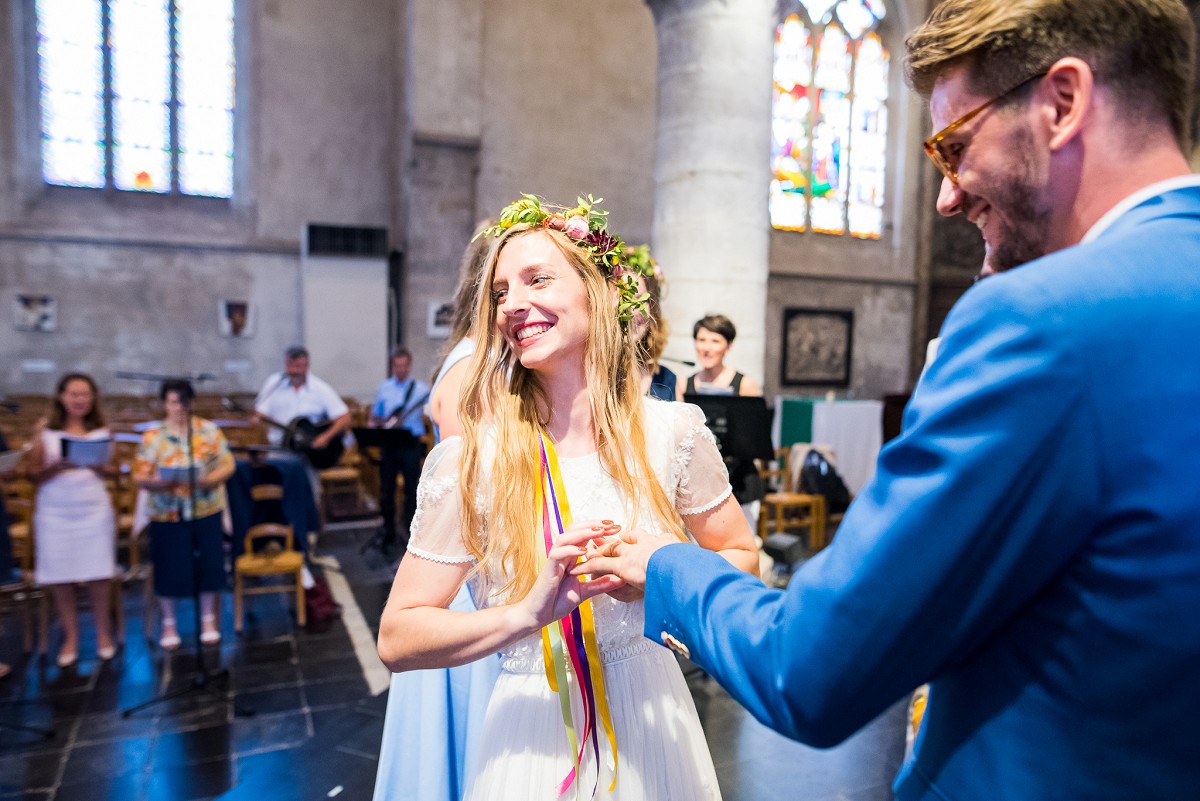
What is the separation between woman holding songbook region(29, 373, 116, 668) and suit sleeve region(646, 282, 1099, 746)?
4.47 m

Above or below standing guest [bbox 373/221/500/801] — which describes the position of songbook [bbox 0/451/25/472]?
above

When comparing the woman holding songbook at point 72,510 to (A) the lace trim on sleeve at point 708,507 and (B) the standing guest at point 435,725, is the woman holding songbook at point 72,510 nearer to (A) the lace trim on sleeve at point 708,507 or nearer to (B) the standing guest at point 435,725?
(B) the standing guest at point 435,725

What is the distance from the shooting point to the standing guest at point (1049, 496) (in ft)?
2.17

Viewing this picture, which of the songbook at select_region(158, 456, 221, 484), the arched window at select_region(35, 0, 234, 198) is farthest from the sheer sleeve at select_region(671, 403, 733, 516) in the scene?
the arched window at select_region(35, 0, 234, 198)

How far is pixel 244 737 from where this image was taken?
3555 millimetres

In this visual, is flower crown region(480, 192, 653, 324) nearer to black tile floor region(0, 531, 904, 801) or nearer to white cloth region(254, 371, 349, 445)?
black tile floor region(0, 531, 904, 801)

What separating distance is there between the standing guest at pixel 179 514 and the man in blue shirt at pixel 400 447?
1586 mm

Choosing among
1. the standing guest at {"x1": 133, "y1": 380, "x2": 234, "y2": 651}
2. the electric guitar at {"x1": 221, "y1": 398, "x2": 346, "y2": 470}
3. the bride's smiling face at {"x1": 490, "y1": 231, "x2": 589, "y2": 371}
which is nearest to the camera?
the bride's smiling face at {"x1": 490, "y1": 231, "x2": 589, "y2": 371}

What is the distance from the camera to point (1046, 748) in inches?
28.3

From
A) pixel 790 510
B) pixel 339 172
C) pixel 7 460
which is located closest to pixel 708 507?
pixel 7 460

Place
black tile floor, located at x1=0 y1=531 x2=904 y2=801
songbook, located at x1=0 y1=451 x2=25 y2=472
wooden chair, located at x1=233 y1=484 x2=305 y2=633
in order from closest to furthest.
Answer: black tile floor, located at x1=0 y1=531 x2=904 y2=801 < songbook, located at x1=0 y1=451 x2=25 y2=472 < wooden chair, located at x1=233 y1=484 x2=305 y2=633

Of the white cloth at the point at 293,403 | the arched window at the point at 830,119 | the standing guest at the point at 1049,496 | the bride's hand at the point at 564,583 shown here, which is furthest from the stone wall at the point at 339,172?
the standing guest at the point at 1049,496

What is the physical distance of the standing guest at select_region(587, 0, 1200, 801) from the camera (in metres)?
0.66

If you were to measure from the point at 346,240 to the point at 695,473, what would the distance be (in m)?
11.1
